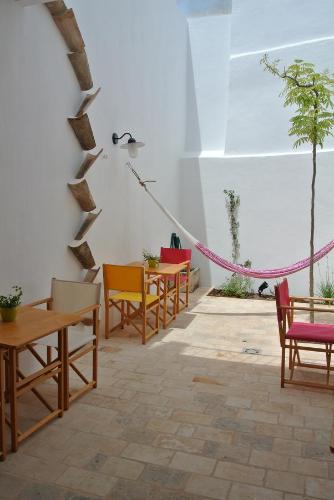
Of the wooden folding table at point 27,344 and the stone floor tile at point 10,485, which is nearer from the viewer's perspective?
the stone floor tile at point 10,485

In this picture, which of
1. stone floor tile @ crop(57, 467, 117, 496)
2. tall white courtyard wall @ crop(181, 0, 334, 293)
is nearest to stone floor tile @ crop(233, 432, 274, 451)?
stone floor tile @ crop(57, 467, 117, 496)

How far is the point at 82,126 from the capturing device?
371cm

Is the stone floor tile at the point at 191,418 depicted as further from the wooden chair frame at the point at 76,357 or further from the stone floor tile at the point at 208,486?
the wooden chair frame at the point at 76,357

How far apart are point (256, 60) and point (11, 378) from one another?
5.96m

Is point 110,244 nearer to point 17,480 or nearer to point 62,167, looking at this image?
point 62,167

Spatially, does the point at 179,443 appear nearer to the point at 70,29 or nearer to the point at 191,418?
the point at 191,418

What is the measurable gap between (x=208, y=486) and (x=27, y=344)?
1.21 metres

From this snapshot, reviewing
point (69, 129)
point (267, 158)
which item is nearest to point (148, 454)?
point (69, 129)

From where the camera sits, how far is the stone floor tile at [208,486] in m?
1.99

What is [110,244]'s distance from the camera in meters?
4.55

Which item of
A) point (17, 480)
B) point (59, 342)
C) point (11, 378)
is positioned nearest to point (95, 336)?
point (59, 342)

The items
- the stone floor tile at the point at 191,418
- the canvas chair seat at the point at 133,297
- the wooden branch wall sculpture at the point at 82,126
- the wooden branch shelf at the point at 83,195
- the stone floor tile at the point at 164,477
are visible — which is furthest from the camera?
the canvas chair seat at the point at 133,297

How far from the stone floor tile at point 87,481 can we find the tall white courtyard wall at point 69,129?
1.35m

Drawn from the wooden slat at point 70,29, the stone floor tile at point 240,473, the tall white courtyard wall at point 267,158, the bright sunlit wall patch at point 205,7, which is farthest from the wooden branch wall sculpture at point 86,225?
the bright sunlit wall patch at point 205,7
